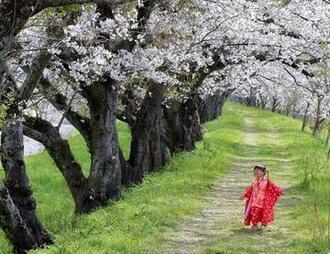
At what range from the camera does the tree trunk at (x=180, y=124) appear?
96.9ft

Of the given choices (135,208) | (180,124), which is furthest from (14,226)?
(180,124)

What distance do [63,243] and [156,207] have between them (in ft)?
12.8

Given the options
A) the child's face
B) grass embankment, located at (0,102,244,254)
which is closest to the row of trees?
grass embankment, located at (0,102,244,254)

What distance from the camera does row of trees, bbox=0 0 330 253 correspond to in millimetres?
13305

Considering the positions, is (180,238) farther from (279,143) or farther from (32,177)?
(279,143)

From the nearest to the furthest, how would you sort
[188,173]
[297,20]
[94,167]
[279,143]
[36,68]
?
[36,68]
[94,167]
[297,20]
[188,173]
[279,143]

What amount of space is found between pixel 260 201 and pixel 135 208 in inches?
124

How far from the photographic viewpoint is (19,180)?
1420 cm

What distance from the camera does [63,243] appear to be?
1277 cm

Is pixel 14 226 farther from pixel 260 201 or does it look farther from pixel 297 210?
pixel 297 210

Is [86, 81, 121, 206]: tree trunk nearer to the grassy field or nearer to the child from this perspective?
the grassy field

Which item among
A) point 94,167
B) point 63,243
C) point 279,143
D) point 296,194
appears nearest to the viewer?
point 63,243

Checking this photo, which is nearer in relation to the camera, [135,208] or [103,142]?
[135,208]

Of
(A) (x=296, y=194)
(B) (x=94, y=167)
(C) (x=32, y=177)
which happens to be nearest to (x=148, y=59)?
(B) (x=94, y=167)
